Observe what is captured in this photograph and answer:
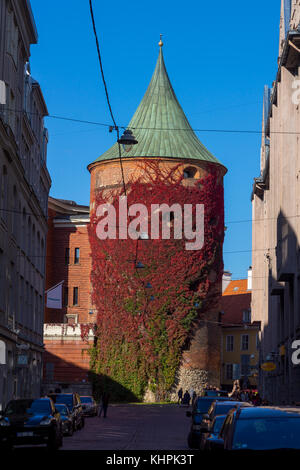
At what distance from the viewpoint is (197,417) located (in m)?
22.8

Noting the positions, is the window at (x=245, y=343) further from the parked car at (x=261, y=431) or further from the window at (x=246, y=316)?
the parked car at (x=261, y=431)

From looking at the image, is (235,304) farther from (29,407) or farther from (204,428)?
(204,428)

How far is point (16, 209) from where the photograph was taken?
129ft

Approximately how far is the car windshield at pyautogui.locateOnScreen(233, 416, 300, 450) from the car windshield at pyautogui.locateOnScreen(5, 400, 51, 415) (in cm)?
1267

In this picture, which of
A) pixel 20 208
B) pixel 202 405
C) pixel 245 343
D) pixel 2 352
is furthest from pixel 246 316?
pixel 202 405

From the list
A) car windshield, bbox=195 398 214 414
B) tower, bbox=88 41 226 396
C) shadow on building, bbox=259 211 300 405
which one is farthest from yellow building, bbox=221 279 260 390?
car windshield, bbox=195 398 214 414

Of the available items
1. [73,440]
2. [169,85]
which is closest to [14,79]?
[73,440]

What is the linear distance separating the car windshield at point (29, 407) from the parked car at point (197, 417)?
3.85 meters

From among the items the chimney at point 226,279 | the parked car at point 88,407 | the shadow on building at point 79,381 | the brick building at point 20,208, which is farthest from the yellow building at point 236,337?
the parked car at point 88,407

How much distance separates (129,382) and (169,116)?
20323mm

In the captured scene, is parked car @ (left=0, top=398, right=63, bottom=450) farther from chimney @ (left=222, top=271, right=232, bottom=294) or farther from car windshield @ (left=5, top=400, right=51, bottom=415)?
chimney @ (left=222, top=271, right=232, bottom=294)

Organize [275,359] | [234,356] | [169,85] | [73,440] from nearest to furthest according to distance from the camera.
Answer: [73,440]
[275,359]
[169,85]
[234,356]

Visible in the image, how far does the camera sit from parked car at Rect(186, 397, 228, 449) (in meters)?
21.5
